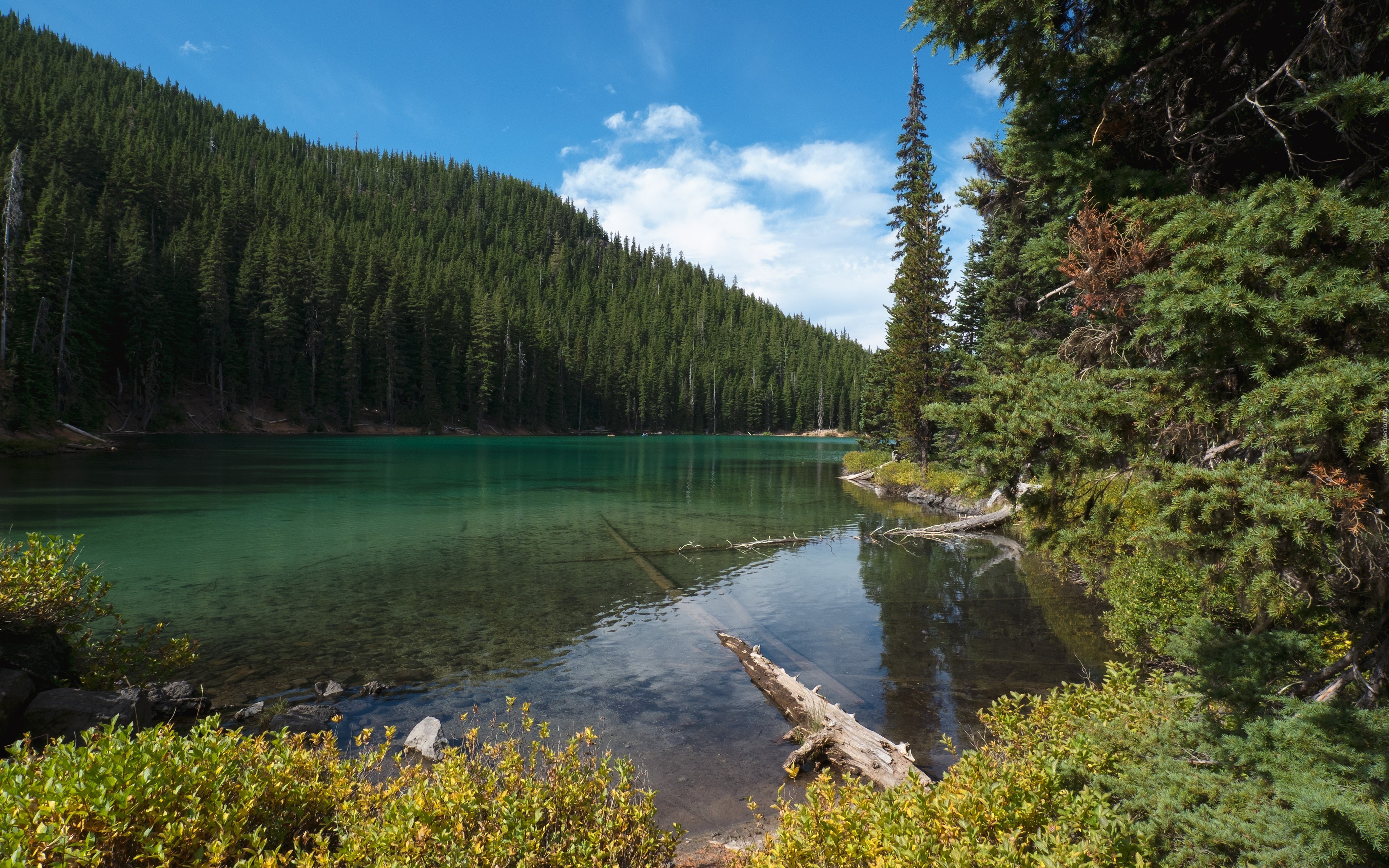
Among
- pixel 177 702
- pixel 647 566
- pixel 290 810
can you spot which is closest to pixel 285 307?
pixel 647 566

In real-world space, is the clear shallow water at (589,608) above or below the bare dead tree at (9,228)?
below

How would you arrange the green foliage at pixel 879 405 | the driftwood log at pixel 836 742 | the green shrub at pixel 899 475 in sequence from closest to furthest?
the driftwood log at pixel 836 742 → the green shrub at pixel 899 475 → the green foliage at pixel 879 405

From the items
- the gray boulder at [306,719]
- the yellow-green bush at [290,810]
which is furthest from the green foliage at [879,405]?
the yellow-green bush at [290,810]

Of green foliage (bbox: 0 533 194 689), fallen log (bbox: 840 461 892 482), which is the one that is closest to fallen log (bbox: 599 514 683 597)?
green foliage (bbox: 0 533 194 689)

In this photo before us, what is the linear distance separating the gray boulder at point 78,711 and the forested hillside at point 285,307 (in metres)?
49.8

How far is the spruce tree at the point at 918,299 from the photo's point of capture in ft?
122

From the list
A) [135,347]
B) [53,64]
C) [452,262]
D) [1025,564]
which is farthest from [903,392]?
[53,64]

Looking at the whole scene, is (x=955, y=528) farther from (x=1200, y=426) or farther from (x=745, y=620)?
(x=1200, y=426)

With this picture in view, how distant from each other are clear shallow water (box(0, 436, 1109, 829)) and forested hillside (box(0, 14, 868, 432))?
35745 mm

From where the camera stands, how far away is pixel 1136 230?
4.83 m

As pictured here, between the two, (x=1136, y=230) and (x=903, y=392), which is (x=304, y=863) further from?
(x=903, y=392)

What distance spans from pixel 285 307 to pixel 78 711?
9038cm

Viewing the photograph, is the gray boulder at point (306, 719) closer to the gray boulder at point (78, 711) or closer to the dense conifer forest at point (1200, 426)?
the gray boulder at point (78, 711)

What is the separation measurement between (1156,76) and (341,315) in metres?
97.9
